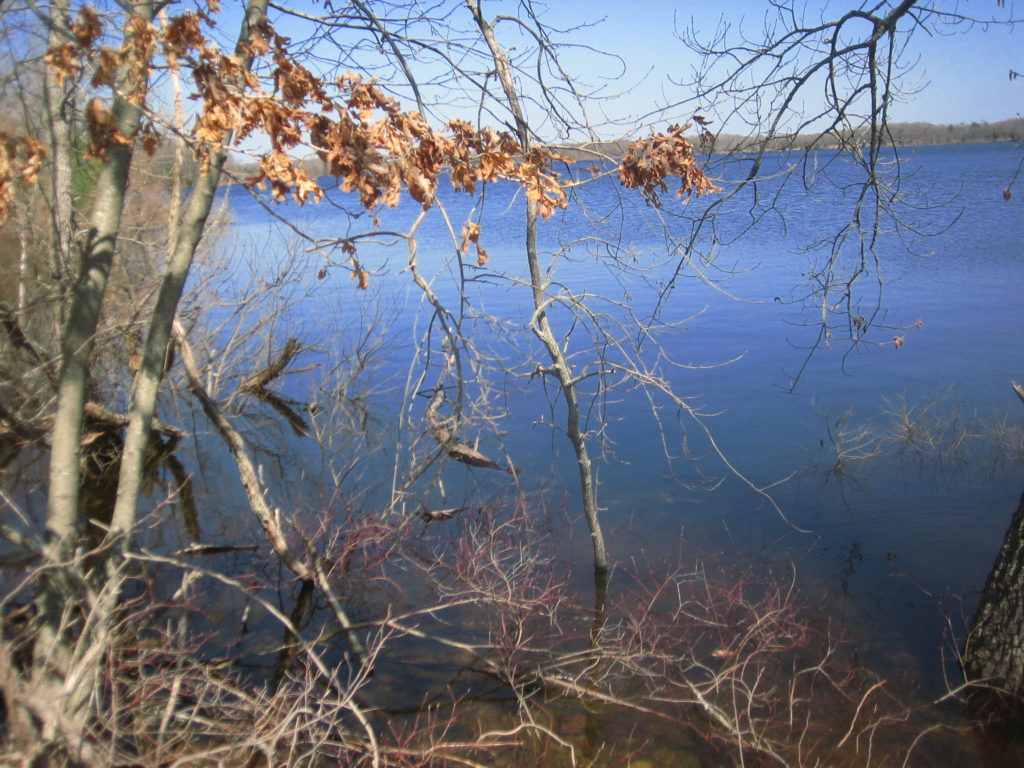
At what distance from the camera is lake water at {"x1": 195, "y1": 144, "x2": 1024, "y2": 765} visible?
7.57 meters

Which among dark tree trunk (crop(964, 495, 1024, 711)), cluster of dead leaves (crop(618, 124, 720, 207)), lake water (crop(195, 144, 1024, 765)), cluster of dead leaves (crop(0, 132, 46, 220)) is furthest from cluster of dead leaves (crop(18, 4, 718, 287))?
dark tree trunk (crop(964, 495, 1024, 711))

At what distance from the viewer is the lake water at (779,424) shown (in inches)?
298

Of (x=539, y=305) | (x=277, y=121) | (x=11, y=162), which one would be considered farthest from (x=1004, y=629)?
(x=11, y=162)

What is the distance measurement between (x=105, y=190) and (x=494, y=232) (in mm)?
21793

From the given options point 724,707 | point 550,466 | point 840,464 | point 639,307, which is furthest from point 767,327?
point 724,707

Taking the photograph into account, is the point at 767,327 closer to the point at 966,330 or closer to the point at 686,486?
the point at 966,330

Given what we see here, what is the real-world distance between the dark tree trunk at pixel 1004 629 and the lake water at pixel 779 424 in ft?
1.98

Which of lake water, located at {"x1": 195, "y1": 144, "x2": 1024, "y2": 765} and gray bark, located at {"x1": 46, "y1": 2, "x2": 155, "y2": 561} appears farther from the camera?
lake water, located at {"x1": 195, "y1": 144, "x2": 1024, "y2": 765}

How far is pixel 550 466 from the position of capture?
423 inches

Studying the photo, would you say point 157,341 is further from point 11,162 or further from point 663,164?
point 663,164

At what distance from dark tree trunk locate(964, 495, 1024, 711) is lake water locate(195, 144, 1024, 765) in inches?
23.8

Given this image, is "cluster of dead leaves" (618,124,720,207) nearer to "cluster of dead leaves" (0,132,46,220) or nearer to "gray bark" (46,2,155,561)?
"gray bark" (46,2,155,561)

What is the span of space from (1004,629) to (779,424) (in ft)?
21.4

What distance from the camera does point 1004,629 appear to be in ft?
18.1
